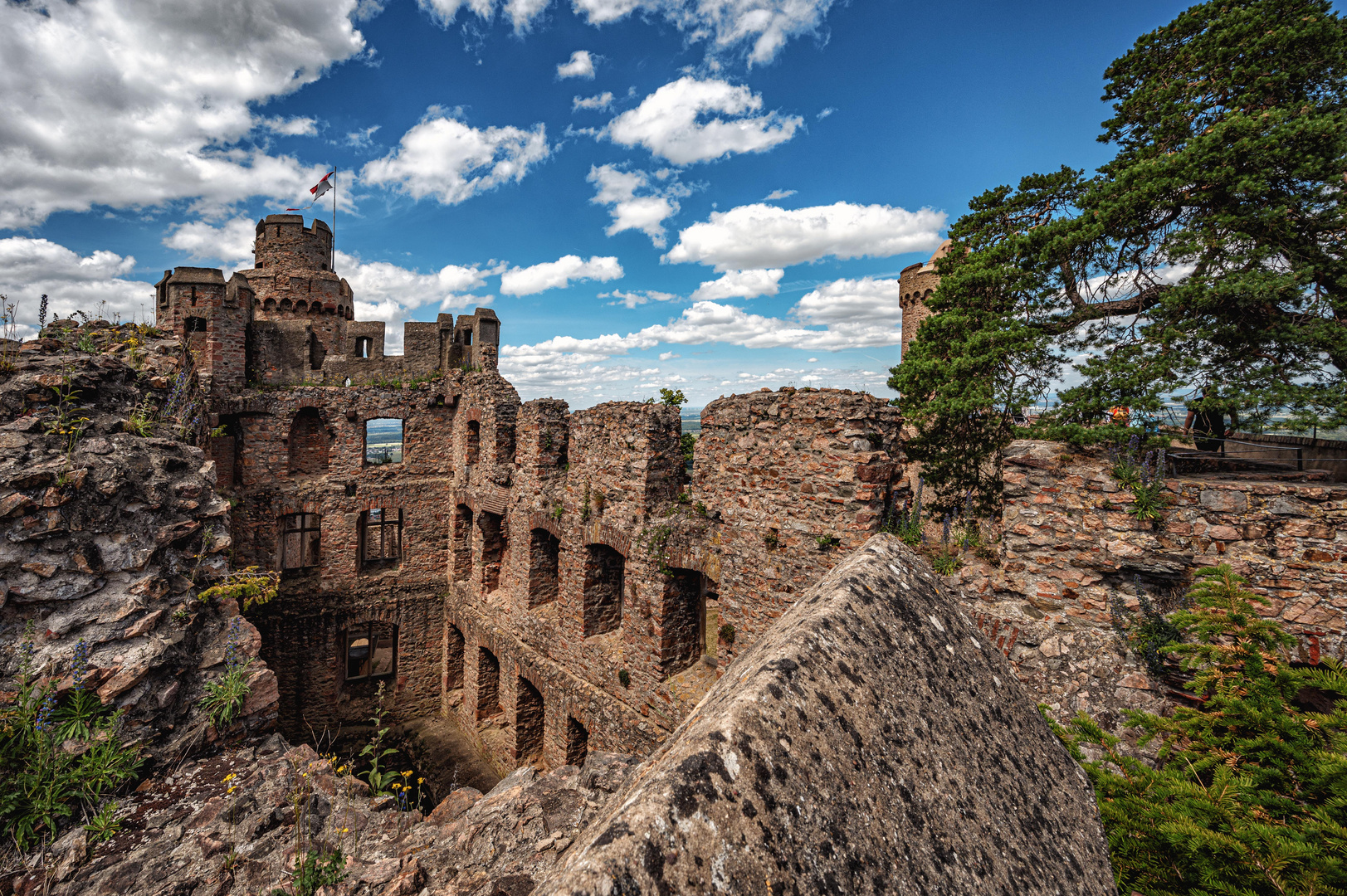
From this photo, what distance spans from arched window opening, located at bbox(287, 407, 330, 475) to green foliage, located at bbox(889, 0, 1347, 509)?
48.8 feet

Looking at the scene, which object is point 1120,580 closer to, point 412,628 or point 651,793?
point 651,793

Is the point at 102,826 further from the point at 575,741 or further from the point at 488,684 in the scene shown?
the point at 488,684

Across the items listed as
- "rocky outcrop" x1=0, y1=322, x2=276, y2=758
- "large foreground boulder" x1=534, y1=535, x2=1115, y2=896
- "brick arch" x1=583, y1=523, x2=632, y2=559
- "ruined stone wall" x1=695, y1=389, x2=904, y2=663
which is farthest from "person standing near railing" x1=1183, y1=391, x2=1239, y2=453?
"rocky outcrop" x1=0, y1=322, x2=276, y2=758

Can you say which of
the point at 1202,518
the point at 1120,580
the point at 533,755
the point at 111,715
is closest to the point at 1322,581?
the point at 1202,518

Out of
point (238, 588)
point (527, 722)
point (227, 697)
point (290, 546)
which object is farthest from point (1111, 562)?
point (290, 546)

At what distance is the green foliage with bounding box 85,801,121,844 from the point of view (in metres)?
3.68

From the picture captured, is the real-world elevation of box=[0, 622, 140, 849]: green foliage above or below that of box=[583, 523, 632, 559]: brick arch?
below

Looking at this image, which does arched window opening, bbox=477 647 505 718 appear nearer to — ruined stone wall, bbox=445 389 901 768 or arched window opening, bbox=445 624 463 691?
ruined stone wall, bbox=445 389 901 768

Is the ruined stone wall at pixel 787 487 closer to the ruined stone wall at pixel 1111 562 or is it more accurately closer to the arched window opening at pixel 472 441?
the ruined stone wall at pixel 1111 562

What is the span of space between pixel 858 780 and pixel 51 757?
233 inches

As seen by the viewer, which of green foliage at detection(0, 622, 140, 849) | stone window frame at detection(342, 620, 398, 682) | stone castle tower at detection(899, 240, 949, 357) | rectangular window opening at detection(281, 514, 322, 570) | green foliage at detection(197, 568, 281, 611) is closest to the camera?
green foliage at detection(0, 622, 140, 849)

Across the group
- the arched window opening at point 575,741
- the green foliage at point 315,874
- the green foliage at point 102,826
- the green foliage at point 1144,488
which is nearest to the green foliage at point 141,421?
the green foliage at point 102,826

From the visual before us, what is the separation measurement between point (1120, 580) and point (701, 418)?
504 centimetres

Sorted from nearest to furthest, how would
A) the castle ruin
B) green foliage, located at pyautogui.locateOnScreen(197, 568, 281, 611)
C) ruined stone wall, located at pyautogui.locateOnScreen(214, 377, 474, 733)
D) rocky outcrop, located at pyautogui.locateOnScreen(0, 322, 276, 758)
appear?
rocky outcrop, located at pyautogui.locateOnScreen(0, 322, 276, 758) < green foliage, located at pyautogui.locateOnScreen(197, 568, 281, 611) < the castle ruin < ruined stone wall, located at pyautogui.locateOnScreen(214, 377, 474, 733)
